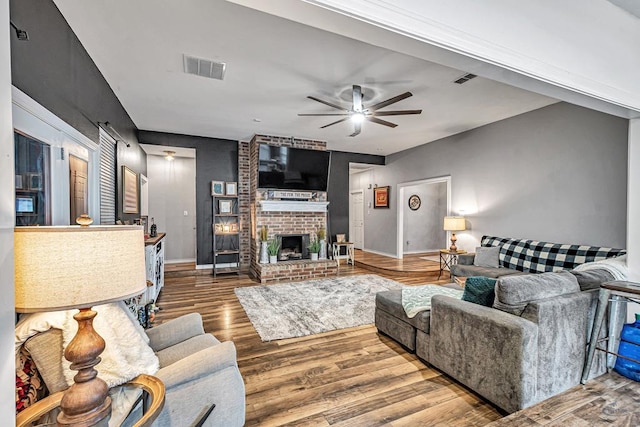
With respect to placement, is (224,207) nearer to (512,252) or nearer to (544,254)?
(512,252)

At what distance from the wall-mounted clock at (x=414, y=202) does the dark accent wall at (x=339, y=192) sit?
2.33 meters

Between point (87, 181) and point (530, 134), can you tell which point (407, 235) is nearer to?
point (530, 134)

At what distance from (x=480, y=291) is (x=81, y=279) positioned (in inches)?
96.7

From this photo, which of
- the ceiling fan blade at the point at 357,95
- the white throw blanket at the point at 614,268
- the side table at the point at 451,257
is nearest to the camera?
the white throw blanket at the point at 614,268

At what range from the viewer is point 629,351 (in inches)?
91.1

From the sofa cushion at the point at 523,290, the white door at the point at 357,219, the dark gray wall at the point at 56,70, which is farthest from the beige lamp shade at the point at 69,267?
the white door at the point at 357,219

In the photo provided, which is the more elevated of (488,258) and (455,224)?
(455,224)

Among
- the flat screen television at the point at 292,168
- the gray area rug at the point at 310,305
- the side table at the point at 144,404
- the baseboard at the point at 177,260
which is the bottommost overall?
the gray area rug at the point at 310,305

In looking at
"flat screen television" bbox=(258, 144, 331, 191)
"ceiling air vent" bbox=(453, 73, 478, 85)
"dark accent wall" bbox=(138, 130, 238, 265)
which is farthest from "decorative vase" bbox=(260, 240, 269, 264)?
"ceiling air vent" bbox=(453, 73, 478, 85)

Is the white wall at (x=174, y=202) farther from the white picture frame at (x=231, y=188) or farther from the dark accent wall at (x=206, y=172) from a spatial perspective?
the white picture frame at (x=231, y=188)

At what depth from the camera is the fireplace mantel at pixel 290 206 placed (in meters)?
5.89

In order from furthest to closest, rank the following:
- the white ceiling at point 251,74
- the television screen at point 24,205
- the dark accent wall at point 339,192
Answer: the dark accent wall at point 339,192, the white ceiling at point 251,74, the television screen at point 24,205

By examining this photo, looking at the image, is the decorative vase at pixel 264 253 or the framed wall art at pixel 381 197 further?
the framed wall art at pixel 381 197

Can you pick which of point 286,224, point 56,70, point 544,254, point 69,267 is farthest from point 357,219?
point 69,267
